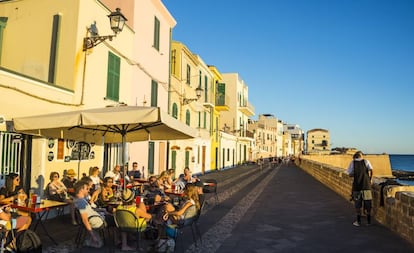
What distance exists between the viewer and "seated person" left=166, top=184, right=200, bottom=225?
20.8 feet

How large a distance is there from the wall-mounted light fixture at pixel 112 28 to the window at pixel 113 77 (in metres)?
1.17

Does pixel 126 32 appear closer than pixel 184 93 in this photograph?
Yes

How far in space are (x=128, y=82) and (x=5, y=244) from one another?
9075 millimetres

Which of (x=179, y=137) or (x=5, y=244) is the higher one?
(x=179, y=137)

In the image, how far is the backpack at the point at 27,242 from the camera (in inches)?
204

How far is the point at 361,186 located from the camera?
8.52 meters

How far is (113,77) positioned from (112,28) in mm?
2590

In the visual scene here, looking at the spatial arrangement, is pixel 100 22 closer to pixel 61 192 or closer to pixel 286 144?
pixel 61 192

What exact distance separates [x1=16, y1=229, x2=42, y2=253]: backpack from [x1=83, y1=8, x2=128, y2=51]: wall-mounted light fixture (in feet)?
→ 21.7

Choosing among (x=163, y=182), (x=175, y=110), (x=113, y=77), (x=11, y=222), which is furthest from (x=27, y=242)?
(x=175, y=110)

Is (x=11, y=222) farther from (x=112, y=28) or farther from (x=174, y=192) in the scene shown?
(x=112, y=28)

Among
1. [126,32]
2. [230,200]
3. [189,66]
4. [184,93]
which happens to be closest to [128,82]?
[126,32]

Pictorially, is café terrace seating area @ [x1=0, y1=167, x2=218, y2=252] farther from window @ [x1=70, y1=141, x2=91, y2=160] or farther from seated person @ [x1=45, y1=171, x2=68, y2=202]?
window @ [x1=70, y1=141, x2=91, y2=160]

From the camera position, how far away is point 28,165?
29.8ft
